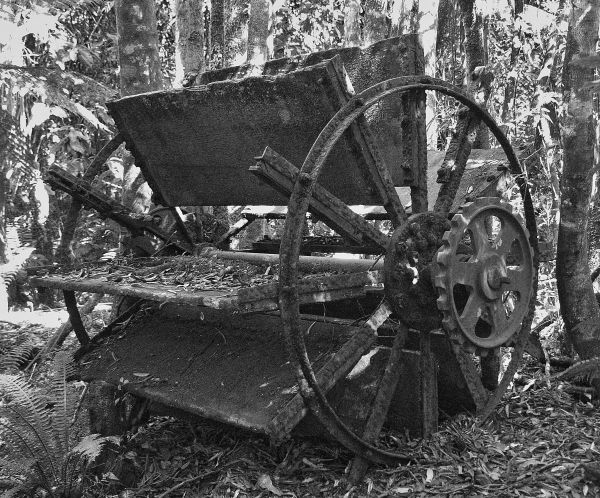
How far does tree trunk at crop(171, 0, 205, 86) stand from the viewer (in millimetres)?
9281

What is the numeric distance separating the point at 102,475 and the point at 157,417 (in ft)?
2.83

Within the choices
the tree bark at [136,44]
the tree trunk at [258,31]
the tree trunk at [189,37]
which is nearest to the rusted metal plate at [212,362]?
the tree bark at [136,44]

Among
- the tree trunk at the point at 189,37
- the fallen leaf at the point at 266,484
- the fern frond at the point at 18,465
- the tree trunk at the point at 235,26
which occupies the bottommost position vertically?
the fallen leaf at the point at 266,484

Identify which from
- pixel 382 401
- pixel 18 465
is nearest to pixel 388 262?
pixel 382 401

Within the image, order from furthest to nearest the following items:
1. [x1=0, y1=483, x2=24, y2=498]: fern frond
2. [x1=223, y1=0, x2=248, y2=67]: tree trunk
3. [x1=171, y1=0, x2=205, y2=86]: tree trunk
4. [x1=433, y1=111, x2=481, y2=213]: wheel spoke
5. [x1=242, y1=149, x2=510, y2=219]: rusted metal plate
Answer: [x1=223, y1=0, x2=248, y2=67]: tree trunk < [x1=171, y1=0, x2=205, y2=86]: tree trunk < [x1=242, y1=149, x2=510, y2=219]: rusted metal plate < [x1=433, y1=111, x2=481, y2=213]: wheel spoke < [x1=0, y1=483, x2=24, y2=498]: fern frond

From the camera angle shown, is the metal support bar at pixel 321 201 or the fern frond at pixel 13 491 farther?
the fern frond at pixel 13 491

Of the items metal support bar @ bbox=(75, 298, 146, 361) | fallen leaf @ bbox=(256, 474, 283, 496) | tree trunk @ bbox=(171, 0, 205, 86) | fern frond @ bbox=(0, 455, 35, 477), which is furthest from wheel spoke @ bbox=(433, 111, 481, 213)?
tree trunk @ bbox=(171, 0, 205, 86)

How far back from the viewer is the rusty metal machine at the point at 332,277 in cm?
348

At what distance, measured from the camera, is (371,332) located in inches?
145

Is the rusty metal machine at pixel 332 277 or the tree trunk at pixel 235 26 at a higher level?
the tree trunk at pixel 235 26

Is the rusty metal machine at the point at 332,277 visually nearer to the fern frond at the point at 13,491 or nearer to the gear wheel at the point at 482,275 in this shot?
the gear wheel at the point at 482,275

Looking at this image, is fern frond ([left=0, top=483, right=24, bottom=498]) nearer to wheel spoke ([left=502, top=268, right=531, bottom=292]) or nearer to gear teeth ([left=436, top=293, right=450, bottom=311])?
gear teeth ([left=436, top=293, right=450, bottom=311])

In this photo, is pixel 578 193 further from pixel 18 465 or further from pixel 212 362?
pixel 18 465

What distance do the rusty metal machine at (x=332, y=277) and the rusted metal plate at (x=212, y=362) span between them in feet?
0.05
